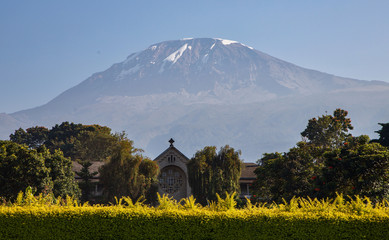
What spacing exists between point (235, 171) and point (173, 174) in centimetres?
1457

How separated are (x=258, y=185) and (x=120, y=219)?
26.6 m

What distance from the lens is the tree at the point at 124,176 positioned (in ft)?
177

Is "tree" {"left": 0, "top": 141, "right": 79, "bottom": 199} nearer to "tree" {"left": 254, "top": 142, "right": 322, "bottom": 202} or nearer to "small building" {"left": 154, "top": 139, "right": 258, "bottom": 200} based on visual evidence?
"tree" {"left": 254, "top": 142, "right": 322, "bottom": 202}

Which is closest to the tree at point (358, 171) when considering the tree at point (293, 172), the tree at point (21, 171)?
the tree at point (293, 172)

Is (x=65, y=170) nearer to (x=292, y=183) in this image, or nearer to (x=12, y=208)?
(x=292, y=183)

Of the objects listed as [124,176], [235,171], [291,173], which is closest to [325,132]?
[235,171]

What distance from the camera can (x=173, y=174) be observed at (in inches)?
2657

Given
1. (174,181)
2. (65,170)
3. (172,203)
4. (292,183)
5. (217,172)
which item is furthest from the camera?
(174,181)

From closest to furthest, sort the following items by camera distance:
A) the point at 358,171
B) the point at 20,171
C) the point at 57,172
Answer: the point at 358,171 → the point at 20,171 → the point at 57,172

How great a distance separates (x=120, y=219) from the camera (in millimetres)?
17484

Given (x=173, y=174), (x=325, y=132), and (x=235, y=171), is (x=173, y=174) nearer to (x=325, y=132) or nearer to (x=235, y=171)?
(x=235, y=171)

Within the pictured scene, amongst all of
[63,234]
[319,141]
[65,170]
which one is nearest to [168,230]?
[63,234]

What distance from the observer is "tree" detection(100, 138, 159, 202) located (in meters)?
54.1

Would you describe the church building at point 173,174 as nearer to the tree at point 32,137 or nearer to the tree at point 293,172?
the tree at point 293,172
